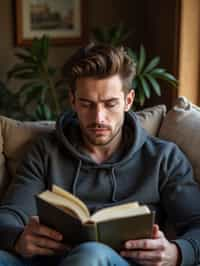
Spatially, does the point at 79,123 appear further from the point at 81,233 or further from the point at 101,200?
the point at 81,233

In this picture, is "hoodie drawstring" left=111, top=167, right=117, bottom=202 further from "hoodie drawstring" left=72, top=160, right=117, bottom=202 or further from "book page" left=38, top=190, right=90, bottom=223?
"book page" left=38, top=190, right=90, bottom=223

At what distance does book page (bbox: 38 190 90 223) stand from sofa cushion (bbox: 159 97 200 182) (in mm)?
593

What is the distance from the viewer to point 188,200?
1.71m

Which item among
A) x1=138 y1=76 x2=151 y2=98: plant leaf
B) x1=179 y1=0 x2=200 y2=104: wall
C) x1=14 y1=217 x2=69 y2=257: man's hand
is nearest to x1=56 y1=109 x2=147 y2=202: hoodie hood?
x1=14 y1=217 x2=69 y2=257: man's hand

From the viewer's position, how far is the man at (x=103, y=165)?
170 centimetres

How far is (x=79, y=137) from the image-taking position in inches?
75.9

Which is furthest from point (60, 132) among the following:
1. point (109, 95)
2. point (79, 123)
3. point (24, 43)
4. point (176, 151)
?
point (24, 43)

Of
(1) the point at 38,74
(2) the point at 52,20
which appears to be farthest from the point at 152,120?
(2) the point at 52,20

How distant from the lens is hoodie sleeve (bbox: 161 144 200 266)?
160 centimetres

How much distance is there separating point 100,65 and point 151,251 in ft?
2.07

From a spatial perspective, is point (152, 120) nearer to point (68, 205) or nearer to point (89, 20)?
point (68, 205)

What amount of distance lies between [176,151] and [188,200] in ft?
0.67

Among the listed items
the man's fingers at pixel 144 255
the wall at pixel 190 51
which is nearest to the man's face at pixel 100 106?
the man's fingers at pixel 144 255

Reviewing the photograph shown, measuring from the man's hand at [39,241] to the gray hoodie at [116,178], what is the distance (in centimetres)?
15
